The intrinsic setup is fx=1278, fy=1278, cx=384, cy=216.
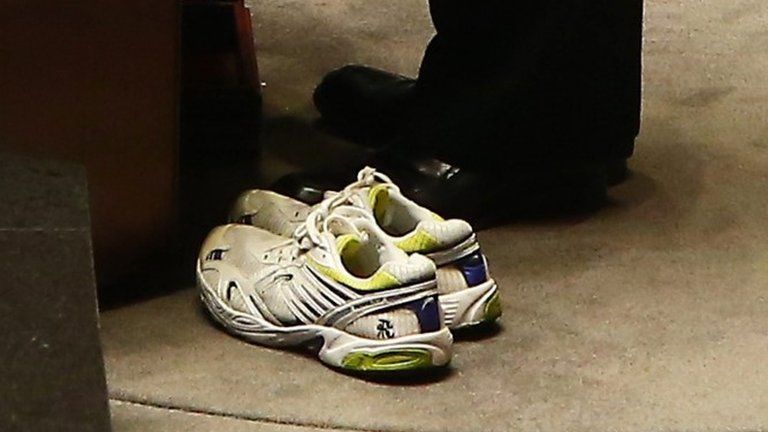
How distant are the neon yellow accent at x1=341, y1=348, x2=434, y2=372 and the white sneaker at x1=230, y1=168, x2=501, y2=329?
0.08m

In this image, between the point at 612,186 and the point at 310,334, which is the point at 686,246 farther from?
the point at 310,334

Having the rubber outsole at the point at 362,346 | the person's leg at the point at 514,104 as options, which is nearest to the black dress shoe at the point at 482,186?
the person's leg at the point at 514,104

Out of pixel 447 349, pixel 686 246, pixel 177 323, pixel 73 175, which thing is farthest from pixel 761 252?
pixel 73 175

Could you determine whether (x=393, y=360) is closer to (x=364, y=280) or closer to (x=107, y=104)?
(x=364, y=280)

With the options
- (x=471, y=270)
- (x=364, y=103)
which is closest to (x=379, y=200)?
(x=471, y=270)

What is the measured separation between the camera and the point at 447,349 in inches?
39.4

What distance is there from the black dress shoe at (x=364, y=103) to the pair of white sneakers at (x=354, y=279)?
385 mm

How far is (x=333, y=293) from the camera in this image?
1.00 m

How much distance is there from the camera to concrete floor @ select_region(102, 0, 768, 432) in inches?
37.3

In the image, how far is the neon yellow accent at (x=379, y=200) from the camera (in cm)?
110

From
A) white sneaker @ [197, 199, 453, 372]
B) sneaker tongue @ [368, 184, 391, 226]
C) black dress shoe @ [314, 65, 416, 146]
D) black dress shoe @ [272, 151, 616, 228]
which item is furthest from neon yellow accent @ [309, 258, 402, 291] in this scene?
black dress shoe @ [314, 65, 416, 146]

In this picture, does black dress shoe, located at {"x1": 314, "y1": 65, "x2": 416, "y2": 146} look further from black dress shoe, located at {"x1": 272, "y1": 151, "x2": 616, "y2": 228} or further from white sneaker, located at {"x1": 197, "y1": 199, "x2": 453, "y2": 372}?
white sneaker, located at {"x1": 197, "y1": 199, "x2": 453, "y2": 372}

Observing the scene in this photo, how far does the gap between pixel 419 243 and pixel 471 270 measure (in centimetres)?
5

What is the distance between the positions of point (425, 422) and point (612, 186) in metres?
0.59
